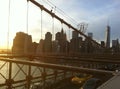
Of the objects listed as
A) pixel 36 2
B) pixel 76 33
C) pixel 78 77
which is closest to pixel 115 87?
pixel 78 77

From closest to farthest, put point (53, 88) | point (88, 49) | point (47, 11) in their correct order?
point (53, 88) < point (47, 11) < point (88, 49)

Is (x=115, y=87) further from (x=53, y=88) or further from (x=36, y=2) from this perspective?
(x=36, y=2)

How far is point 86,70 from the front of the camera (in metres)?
3.67

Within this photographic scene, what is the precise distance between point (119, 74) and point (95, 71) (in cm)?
69

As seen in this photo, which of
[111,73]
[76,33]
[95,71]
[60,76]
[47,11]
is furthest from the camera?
[76,33]

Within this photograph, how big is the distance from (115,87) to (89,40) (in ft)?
156

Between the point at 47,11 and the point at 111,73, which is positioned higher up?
the point at 47,11

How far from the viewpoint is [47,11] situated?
86.4 ft

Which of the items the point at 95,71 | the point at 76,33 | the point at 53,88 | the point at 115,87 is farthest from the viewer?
the point at 76,33

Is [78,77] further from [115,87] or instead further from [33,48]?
[115,87]

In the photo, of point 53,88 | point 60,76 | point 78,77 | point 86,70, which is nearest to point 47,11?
point 78,77

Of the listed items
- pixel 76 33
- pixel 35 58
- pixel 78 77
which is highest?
pixel 76 33

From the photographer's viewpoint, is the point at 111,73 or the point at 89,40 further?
the point at 89,40

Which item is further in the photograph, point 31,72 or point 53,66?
point 31,72
